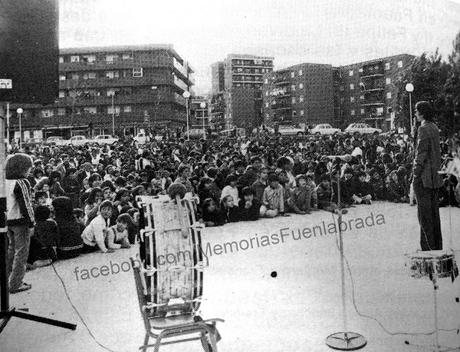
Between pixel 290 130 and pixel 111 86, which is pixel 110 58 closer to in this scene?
pixel 111 86

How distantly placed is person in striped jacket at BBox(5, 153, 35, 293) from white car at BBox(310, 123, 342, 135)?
484 cm

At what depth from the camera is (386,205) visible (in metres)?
8.25

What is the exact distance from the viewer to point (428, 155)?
4.18 m

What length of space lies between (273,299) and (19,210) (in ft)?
7.25

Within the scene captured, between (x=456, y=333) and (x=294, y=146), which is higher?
(x=294, y=146)

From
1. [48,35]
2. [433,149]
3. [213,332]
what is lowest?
[213,332]

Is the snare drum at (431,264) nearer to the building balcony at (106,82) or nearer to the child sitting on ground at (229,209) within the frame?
the child sitting on ground at (229,209)

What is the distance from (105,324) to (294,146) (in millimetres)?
6369

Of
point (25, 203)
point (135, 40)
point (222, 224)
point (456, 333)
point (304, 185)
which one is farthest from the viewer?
point (304, 185)

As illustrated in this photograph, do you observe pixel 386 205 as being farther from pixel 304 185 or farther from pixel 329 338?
pixel 329 338

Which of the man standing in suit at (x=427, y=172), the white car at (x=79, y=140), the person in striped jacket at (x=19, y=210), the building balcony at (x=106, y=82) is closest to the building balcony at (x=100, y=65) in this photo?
the building balcony at (x=106, y=82)

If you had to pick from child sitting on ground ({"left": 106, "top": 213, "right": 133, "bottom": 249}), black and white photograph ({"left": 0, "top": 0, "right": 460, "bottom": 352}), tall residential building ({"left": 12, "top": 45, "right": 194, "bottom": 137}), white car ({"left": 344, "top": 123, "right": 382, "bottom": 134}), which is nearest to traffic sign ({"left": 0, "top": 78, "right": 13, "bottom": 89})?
black and white photograph ({"left": 0, "top": 0, "right": 460, "bottom": 352})

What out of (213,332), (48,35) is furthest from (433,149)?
(48,35)

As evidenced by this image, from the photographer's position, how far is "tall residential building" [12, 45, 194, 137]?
5.71 meters
